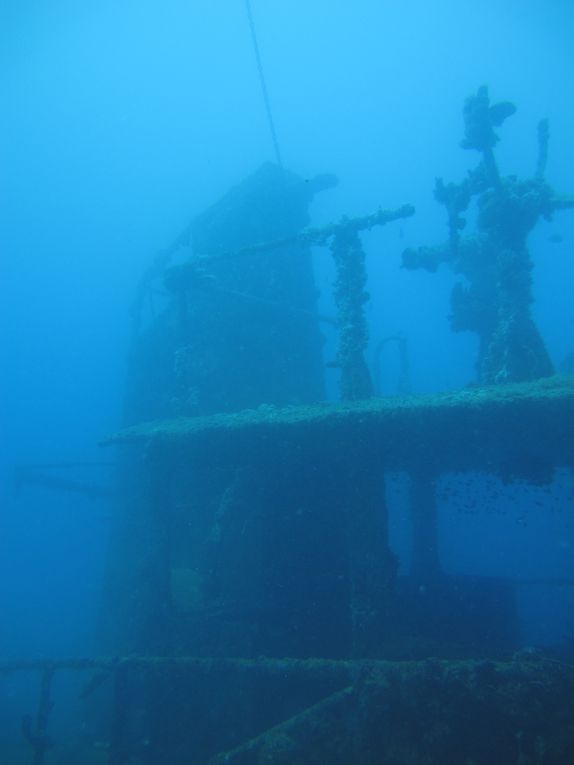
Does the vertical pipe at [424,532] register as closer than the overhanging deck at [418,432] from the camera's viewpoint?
No

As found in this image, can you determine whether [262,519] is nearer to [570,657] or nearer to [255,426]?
[255,426]

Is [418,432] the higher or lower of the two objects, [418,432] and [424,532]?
the higher

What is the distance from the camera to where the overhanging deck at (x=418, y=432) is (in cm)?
591

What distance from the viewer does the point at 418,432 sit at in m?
6.45

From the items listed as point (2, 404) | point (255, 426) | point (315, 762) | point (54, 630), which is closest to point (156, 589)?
point (255, 426)

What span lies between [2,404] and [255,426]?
124 metres

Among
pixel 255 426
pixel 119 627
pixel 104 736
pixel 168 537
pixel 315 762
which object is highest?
pixel 255 426

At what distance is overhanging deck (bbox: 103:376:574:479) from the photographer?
5.91 meters

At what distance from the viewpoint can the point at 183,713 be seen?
660 cm

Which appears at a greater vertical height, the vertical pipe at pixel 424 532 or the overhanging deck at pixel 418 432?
the overhanging deck at pixel 418 432

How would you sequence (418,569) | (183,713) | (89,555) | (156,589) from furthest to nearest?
(89,555) → (418,569) → (156,589) → (183,713)

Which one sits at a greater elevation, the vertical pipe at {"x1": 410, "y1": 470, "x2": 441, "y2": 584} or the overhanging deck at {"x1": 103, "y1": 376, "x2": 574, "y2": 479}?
the overhanging deck at {"x1": 103, "y1": 376, "x2": 574, "y2": 479}

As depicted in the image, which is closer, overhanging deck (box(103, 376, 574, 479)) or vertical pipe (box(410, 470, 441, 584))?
overhanging deck (box(103, 376, 574, 479))

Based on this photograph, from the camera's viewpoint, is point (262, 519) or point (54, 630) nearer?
point (262, 519)
